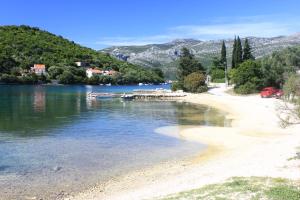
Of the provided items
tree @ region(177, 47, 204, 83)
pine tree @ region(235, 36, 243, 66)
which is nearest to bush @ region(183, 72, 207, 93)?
tree @ region(177, 47, 204, 83)

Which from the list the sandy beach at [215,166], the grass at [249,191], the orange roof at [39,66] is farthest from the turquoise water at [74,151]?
the orange roof at [39,66]

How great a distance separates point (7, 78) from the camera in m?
160

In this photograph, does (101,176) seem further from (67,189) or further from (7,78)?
(7,78)

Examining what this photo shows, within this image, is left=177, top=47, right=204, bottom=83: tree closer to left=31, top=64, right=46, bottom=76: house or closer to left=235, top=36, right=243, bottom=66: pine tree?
left=235, top=36, right=243, bottom=66: pine tree

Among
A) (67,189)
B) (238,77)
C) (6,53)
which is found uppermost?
→ (6,53)

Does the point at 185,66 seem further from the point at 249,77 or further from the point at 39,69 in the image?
the point at 39,69

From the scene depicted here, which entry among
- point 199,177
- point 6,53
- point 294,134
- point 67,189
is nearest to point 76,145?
point 67,189

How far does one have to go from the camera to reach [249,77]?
267 ft

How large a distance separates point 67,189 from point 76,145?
12102 mm

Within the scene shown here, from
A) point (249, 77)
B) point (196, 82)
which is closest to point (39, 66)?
point (196, 82)

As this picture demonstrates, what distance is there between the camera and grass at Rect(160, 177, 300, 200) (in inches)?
524

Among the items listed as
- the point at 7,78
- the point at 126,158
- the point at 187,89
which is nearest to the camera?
the point at 126,158

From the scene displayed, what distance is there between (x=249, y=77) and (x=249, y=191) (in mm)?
69361

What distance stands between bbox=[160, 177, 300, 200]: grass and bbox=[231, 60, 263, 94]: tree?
66754 millimetres
